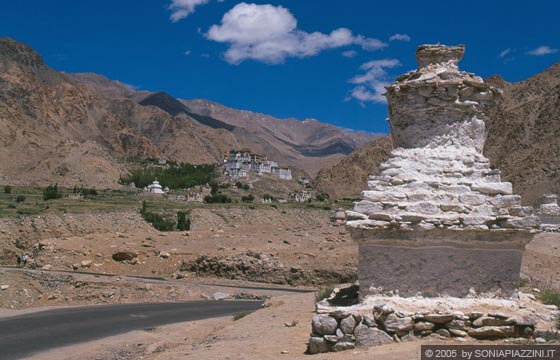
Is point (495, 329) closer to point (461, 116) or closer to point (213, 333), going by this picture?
point (461, 116)

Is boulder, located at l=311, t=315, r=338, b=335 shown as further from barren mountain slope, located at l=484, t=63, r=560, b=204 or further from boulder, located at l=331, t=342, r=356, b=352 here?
barren mountain slope, located at l=484, t=63, r=560, b=204

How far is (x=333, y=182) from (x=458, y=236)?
108 metres

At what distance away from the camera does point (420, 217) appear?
28.1ft

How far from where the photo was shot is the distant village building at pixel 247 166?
380 feet

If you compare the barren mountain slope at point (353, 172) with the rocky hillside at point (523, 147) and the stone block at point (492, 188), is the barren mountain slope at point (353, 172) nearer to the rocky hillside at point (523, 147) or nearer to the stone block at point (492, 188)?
the rocky hillside at point (523, 147)

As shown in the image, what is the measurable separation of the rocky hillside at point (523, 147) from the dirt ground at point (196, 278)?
32728mm

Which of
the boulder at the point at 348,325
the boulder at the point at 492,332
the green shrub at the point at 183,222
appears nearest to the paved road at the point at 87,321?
the boulder at the point at 348,325

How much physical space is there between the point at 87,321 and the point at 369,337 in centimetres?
931

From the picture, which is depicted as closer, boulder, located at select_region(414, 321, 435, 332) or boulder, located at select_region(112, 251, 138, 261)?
boulder, located at select_region(414, 321, 435, 332)

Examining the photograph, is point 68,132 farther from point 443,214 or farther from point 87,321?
point 443,214

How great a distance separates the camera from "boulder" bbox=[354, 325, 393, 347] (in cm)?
804

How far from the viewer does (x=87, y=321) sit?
A: 15.0 metres

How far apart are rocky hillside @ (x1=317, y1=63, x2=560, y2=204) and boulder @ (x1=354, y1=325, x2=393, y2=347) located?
53.6m

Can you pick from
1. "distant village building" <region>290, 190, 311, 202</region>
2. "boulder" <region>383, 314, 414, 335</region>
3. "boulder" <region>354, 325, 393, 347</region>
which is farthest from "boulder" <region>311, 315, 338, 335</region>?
"distant village building" <region>290, 190, 311, 202</region>
